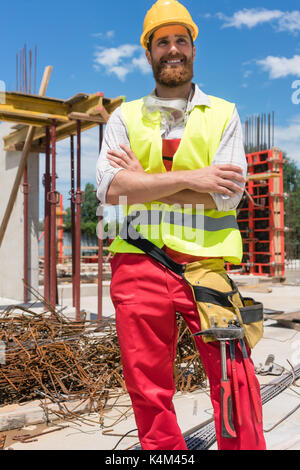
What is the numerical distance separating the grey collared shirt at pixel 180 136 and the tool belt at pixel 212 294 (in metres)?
0.24

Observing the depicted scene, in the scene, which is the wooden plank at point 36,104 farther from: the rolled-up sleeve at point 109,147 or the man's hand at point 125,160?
the man's hand at point 125,160

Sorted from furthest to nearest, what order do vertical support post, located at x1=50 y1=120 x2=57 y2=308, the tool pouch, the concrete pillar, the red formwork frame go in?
the red formwork frame
the concrete pillar
vertical support post, located at x1=50 y1=120 x2=57 y2=308
the tool pouch

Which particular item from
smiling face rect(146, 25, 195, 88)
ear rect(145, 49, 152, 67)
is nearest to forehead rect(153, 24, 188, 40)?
smiling face rect(146, 25, 195, 88)

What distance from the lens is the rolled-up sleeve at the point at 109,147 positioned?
1.99 m

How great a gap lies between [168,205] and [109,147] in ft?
1.21

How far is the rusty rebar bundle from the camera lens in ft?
11.7

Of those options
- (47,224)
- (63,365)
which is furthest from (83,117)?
(63,365)

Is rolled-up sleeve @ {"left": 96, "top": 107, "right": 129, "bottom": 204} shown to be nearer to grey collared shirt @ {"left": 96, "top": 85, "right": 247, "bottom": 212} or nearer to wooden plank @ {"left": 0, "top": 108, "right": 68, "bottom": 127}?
grey collared shirt @ {"left": 96, "top": 85, "right": 247, "bottom": 212}

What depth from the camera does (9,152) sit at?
28.7 ft

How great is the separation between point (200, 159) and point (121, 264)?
55cm

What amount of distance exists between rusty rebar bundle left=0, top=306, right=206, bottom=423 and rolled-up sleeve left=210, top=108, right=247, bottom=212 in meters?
2.02

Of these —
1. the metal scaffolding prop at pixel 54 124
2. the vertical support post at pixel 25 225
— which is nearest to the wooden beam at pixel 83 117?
the metal scaffolding prop at pixel 54 124

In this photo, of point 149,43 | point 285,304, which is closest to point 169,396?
point 149,43

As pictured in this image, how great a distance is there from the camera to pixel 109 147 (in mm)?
2078
